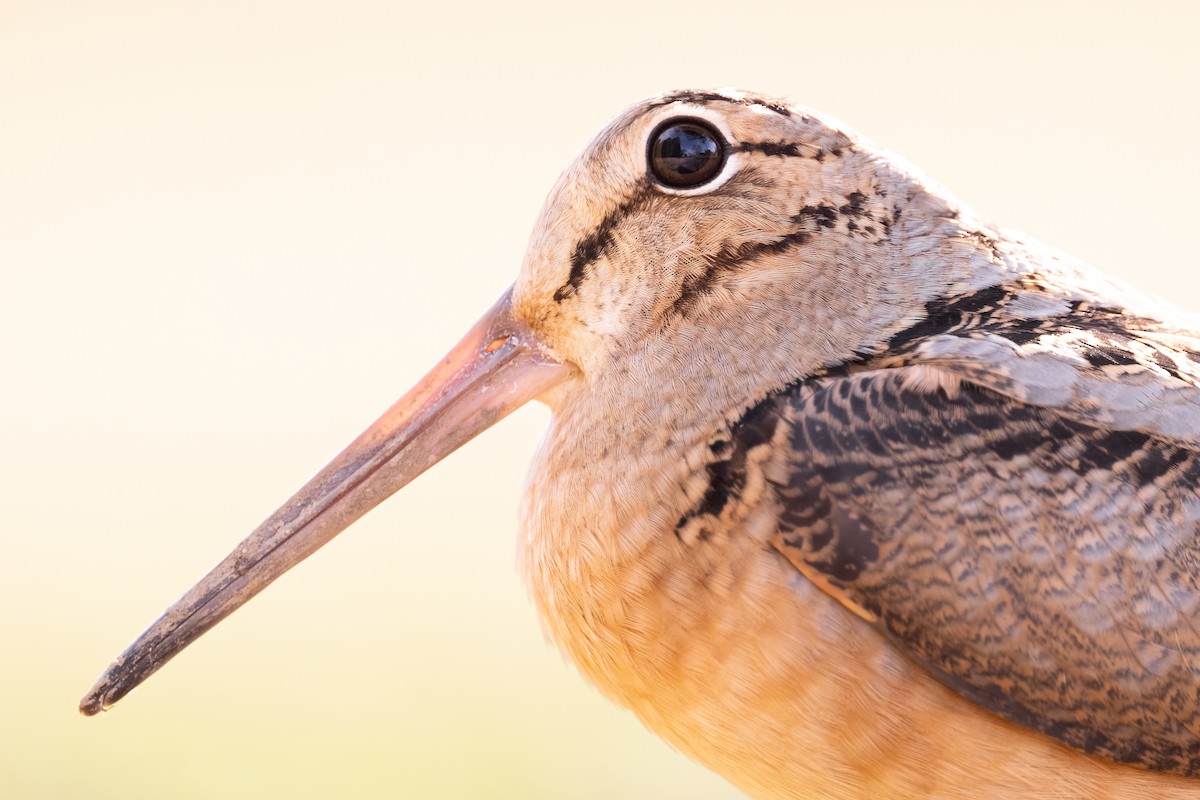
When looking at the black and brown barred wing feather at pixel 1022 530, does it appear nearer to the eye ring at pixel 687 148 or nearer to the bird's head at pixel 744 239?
the bird's head at pixel 744 239

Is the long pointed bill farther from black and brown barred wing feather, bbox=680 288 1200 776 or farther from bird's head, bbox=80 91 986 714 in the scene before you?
black and brown barred wing feather, bbox=680 288 1200 776

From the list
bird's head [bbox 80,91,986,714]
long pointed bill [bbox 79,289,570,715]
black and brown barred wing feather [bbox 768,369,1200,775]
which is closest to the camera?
black and brown barred wing feather [bbox 768,369,1200,775]

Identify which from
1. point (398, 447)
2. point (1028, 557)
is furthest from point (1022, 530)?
point (398, 447)

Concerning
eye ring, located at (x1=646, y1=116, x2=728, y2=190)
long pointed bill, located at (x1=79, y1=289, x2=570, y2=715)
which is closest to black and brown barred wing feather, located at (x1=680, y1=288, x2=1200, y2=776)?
eye ring, located at (x1=646, y1=116, x2=728, y2=190)

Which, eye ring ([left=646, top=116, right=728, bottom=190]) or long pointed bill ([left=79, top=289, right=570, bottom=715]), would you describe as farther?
long pointed bill ([left=79, top=289, right=570, bottom=715])

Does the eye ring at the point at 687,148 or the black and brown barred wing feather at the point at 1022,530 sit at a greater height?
the eye ring at the point at 687,148

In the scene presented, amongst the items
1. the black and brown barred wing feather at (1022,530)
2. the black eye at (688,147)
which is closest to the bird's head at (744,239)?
the black eye at (688,147)

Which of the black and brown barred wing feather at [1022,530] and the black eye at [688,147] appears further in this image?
the black eye at [688,147]

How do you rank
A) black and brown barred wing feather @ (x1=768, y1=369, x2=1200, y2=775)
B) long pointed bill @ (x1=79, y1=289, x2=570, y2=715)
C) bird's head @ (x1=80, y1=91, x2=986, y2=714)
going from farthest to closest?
long pointed bill @ (x1=79, y1=289, x2=570, y2=715)
bird's head @ (x1=80, y1=91, x2=986, y2=714)
black and brown barred wing feather @ (x1=768, y1=369, x2=1200, y2=775)
